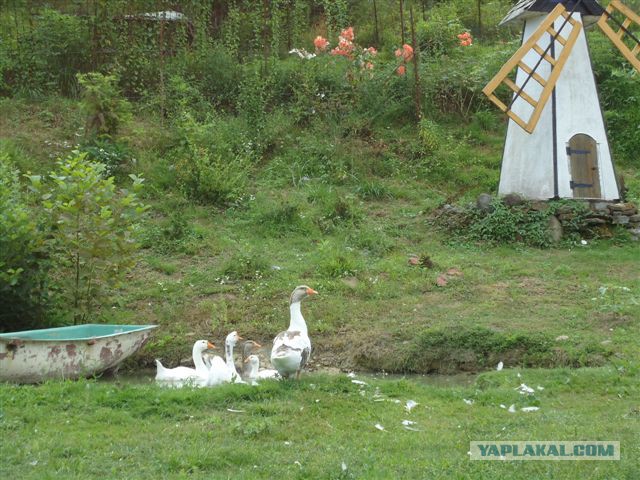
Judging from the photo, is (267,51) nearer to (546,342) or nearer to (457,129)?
(457,129)

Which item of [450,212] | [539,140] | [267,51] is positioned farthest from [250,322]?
[267,51]

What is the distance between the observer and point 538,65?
14.8m

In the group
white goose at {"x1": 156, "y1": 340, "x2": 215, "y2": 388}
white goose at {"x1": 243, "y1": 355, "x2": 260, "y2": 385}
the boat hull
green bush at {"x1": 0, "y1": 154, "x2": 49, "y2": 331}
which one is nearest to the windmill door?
white goose at {"x1": 243, "y1": 355, "x2": 260, "y2": 385}

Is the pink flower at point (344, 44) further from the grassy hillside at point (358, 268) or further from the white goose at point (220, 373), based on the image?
the white goose at point (220, 373)

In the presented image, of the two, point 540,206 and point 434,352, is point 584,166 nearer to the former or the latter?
point 540,206

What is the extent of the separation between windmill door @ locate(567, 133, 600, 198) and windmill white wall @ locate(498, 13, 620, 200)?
2.9 inches

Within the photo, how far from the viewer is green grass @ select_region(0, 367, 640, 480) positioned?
19.6ft

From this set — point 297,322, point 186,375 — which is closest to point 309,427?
point 297,322

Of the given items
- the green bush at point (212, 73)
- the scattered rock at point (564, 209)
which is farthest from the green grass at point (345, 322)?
the green bush at point (212, 73)

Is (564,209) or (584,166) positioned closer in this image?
(564,209)

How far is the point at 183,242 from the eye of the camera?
14180 mm

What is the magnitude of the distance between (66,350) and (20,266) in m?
1.84

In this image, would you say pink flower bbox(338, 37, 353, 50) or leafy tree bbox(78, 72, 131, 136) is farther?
pink flower bbox(338, 37, 353, 50)

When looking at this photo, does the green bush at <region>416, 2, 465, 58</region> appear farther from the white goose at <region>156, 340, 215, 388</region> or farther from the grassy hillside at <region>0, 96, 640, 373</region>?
the white goose at <region>156, 340, 215, 388</region>
